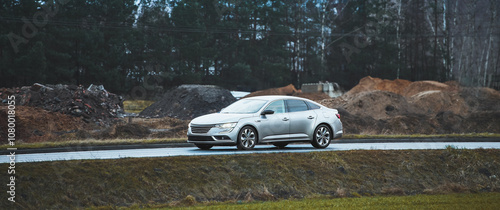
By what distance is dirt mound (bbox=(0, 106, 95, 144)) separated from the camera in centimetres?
2438

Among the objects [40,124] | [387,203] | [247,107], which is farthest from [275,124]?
[40,124]

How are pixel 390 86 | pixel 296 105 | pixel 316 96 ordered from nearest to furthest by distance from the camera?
pixel 296 105
pixel 316 96
pixel 390 86

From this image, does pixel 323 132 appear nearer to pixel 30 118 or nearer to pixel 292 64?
pixel 30 118

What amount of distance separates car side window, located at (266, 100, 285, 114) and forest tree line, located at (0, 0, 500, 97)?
3443 centimetres

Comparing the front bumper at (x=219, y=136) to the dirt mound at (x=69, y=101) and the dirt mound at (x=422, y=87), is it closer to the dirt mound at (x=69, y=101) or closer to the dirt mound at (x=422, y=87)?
the dirt mound at (x=69, y=101)

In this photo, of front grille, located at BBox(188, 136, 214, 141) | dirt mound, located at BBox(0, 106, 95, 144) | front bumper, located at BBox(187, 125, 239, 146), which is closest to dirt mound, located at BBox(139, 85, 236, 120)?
dirt mound, located at BBox(0, 106, 95, 144)

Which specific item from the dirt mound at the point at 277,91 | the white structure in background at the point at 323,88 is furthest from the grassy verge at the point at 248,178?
the dirt mound at the point at 277,91

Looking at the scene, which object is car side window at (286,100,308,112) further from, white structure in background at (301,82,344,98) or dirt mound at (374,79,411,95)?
dirt mound at (374,79,411,95)

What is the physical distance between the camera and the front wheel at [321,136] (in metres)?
17.6

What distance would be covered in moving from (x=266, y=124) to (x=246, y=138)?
2.31ft

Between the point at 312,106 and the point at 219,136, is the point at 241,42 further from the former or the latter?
the point at 219,136

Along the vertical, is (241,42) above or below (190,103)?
above

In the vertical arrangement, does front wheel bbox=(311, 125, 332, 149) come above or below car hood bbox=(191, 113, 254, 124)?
below

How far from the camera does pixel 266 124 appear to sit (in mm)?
16391
